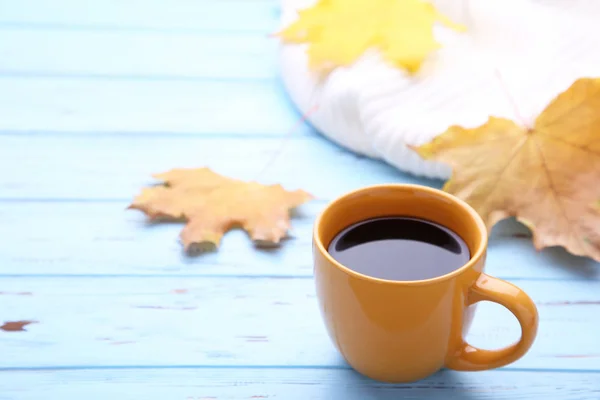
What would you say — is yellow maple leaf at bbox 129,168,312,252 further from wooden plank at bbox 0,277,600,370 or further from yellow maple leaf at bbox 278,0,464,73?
yellow maple leaf at bbox 278,0,464,73

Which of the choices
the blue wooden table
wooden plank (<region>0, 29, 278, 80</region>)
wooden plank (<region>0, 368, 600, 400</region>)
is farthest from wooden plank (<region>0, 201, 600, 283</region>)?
wooden plank (<region>0, 29, 278, 80</region>)

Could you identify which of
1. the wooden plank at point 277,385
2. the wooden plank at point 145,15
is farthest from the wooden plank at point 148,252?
the wooden plank at point 145,15

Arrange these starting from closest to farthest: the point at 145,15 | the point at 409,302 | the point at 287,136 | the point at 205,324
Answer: the point at 409,302
the point at 205,324
the point at 287,136
the point at 145,15

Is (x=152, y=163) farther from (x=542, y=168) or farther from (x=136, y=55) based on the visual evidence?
(x=542, y=168)

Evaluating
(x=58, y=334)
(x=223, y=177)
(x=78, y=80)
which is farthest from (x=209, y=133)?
(x=58, y=334)

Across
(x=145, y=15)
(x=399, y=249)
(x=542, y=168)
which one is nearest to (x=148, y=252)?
(x=399, y=249)

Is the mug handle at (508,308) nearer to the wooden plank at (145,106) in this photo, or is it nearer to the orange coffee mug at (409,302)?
the orange coffee mug at (409,302)
